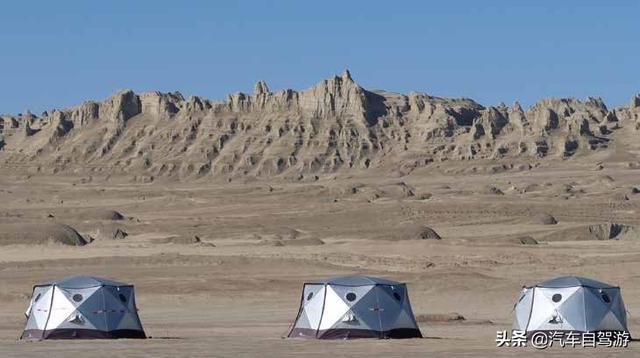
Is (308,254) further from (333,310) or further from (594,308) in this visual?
(594,308)

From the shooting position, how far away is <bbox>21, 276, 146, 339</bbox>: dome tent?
26906mm

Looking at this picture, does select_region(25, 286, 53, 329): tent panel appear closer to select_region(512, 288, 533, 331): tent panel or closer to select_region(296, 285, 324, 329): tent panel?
select_region(296, 285, 324, 329): tent panel

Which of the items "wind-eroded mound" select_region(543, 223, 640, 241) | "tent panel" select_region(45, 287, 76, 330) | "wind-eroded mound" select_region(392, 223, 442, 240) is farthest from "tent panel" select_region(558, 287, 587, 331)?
"wind-eroded mound" select_region(543, 223, 640, 241)

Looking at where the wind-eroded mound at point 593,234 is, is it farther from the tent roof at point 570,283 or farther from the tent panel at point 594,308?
the tent panel at point 594,308

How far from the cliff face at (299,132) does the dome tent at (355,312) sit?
11902cm

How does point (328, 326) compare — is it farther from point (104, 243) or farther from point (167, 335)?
point (104, 243)

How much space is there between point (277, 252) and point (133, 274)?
40.0 ft

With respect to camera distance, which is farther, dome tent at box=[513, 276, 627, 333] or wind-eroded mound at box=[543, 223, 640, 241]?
wind-eroded mound at box=[543, 223, 640, 241]

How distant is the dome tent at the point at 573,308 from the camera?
26016mm

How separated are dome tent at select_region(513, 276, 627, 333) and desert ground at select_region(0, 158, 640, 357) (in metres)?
0.79

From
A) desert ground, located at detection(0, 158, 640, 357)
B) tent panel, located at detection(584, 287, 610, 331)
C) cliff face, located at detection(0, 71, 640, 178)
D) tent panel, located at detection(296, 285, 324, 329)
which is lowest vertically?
tent panel, located at detection(584, 287, 610, 331)

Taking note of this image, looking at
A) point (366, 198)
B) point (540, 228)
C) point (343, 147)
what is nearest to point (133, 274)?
point (540, 228)

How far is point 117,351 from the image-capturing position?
79.6 ft

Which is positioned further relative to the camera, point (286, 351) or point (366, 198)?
point (366, 198)
